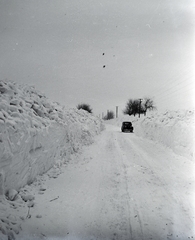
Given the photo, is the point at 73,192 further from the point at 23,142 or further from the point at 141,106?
the point at 141,106

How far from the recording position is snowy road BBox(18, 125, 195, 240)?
2.88 metres

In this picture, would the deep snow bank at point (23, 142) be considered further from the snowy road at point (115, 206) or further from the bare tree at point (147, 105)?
the bare tree at point (147, 105)

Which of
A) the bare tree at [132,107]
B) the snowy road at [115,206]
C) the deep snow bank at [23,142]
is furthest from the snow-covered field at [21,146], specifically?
the bare tree at [132,107]

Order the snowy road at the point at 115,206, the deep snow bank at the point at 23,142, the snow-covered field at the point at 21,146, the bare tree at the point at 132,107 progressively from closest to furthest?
the snowy road at the point at 115,206 < the snow-covered field at the point at 21,146 < the deep snow bank at the point at 23,142 < the bare tree at the point at 132,107

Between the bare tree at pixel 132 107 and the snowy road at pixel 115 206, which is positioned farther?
the bare tree at pixel 132 107

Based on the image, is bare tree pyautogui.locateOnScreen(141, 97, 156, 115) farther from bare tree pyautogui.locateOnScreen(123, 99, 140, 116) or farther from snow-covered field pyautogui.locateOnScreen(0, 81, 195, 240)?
snow-covered field pyautogui.locateOnScreen(0, 81, 195, 240)

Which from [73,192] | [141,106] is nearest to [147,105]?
[141,106]

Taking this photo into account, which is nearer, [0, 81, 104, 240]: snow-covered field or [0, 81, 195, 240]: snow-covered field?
[0, 81, 195, 240]: snow-covered field

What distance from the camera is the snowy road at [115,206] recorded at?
2.88 m

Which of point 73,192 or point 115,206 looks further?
point 73,192

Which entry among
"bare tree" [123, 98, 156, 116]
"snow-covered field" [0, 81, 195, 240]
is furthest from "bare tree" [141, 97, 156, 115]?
"snow-covered field" [0, 81, 195, 240]

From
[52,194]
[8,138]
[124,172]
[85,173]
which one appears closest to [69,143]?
[85,173]

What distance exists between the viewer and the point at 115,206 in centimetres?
358

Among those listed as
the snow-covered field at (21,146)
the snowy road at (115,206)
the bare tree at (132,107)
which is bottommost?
the snowy road at (115,206)
